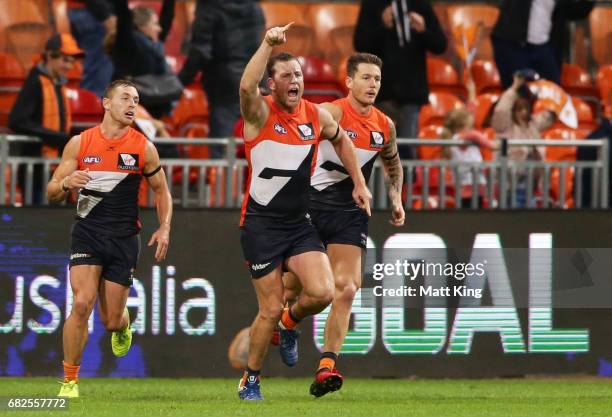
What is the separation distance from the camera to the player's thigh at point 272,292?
1033 cm

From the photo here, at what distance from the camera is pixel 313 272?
1031cm

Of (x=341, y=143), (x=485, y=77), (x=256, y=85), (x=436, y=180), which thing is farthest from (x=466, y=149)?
(x=485, y=77)

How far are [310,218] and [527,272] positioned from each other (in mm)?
3103

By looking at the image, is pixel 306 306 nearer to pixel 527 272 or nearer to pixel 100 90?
pixel 527 272

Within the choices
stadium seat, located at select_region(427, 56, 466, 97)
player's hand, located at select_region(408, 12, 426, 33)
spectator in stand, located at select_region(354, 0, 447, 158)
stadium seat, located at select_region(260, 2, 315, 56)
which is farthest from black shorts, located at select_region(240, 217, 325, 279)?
stadium seat, located at select_region(427, 56, 466, 97)

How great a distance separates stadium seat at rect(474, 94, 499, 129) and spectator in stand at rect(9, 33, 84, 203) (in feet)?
18.8

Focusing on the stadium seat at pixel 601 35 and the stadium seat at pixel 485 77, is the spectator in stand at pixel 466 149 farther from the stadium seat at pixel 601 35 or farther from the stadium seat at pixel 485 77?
the stadium seat at pixel 601 35

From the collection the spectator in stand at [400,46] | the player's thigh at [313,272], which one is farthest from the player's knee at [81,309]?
the spectator in stand at [400,46]

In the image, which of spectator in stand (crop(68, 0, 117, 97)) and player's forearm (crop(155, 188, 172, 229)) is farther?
spectator in stand (crop(68, 0, 117, 97))

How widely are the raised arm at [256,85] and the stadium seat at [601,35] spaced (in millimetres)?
11198

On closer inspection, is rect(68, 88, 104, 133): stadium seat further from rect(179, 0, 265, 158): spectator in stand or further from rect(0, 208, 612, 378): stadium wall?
rect(0, 208, 612, 378): stadium wall

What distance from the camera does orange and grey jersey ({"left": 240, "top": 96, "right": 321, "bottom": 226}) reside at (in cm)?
1027

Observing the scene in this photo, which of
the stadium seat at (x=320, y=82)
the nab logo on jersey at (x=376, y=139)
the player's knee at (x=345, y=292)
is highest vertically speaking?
the stadium seat at (x=320, y=82)

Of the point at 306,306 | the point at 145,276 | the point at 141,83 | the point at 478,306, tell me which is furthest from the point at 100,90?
the point at 306,306
